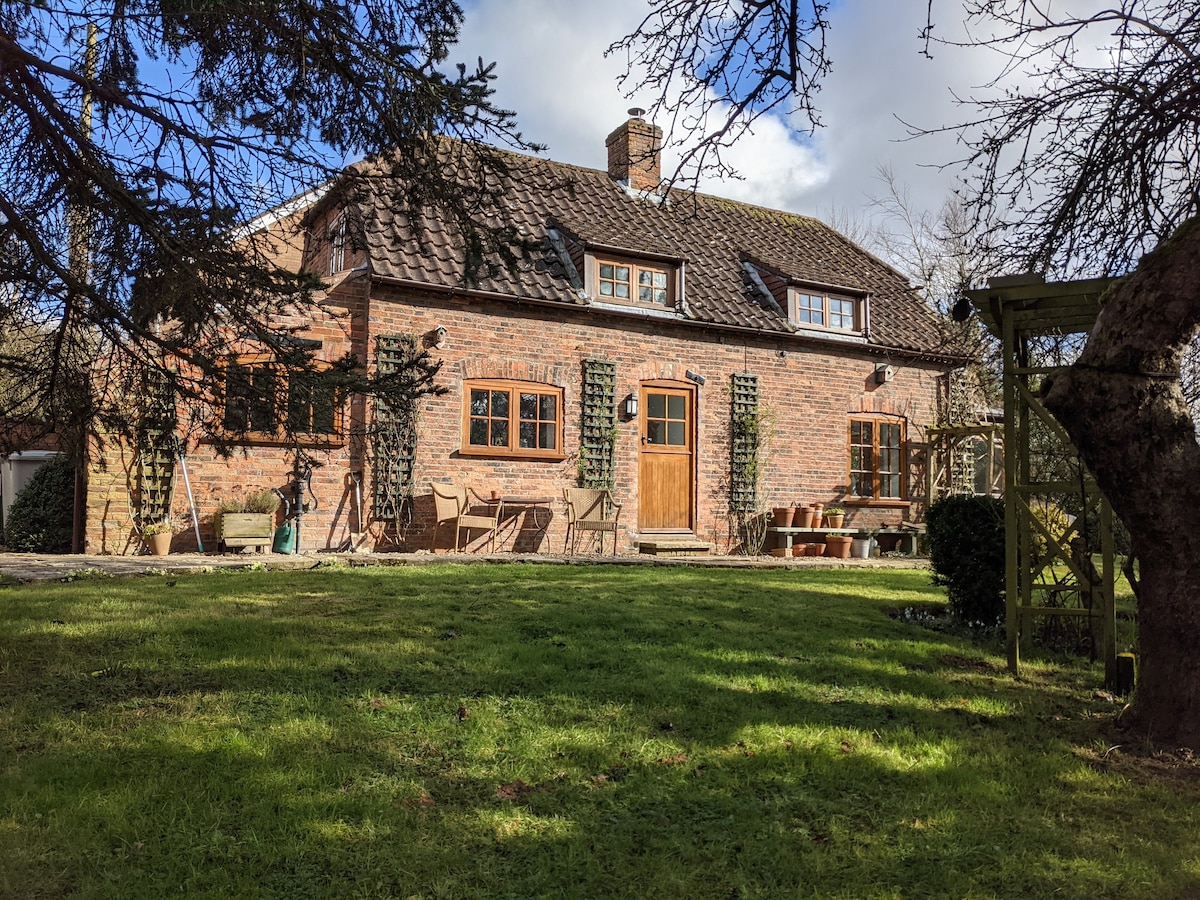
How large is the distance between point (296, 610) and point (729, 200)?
49.9 feet

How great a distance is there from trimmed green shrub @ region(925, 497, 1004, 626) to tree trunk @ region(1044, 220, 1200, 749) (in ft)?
9.32

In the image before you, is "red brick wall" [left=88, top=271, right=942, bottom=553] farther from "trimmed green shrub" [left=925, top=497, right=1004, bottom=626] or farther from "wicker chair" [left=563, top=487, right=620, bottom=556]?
"trimmed green shrub" [left=925, top=497, right=1004, bottom=626]

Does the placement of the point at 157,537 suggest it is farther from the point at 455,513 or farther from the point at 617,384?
the point at 617,384

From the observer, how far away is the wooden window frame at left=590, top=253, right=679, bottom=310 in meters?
13.8

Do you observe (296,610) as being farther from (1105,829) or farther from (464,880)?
(1105,829)

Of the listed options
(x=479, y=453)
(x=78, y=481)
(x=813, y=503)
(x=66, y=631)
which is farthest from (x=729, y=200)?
(x=66, y=631)

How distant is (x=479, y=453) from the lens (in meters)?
12.6

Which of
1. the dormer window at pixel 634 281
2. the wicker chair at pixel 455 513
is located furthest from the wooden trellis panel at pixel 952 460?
the wicker chair at pixel 455 513

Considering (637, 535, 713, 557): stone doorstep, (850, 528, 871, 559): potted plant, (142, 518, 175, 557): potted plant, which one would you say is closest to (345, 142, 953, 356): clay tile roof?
(850, 528, 871, 559): potted plant

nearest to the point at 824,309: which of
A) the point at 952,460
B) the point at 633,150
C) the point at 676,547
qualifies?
the point at 952,460

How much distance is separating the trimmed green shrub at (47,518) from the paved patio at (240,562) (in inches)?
21.7

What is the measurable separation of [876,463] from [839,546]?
2339mm

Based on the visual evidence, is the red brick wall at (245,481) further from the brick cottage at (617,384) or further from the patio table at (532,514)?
the patio table at (532,514)

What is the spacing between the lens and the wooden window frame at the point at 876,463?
16.0 metres
